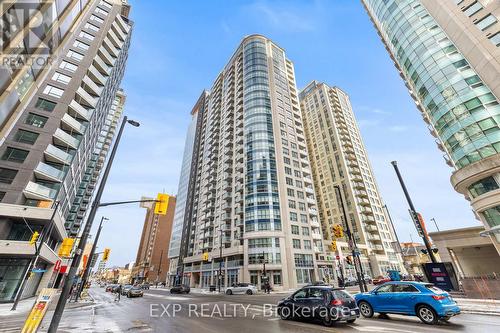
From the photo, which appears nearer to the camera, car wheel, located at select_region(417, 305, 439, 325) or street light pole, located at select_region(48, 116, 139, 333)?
street light pole, located at select_region(48, 116, 139, 333)

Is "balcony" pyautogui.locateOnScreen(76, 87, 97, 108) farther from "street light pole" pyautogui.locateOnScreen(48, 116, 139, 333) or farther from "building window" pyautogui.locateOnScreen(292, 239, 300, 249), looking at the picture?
"building window" pyautogui.locateOnScreen(292, 239, 300, 249)

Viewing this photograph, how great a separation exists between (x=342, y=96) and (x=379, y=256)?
6966 cm

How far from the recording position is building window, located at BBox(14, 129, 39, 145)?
1093 inches

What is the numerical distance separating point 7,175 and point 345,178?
78.6 meters

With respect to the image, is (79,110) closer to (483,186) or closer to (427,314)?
(427,314)

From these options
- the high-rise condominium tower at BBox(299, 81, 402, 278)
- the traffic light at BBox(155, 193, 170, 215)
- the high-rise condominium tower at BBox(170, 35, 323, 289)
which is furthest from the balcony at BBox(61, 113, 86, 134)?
the high-rise condominium tower at BBox(299, 81, 402, 278)

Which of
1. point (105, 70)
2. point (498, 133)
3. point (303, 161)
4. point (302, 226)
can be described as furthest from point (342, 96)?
point (105, 70)

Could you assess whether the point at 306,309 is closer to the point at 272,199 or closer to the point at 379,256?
the point at 272,199

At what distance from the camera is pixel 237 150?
62.0 metres

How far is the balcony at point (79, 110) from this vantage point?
1331 inches

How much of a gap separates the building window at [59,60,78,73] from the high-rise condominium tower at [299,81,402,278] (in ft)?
231

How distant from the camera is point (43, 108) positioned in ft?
102

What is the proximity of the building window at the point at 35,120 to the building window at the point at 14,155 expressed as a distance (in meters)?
4.16

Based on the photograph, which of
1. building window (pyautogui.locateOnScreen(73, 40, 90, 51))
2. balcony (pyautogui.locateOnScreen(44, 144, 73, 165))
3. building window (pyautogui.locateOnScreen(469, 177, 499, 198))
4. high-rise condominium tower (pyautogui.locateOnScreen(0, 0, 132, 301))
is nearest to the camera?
high-rise condominium tower (pyautogui.locateOnScreen(0, 0, 132, 301))
